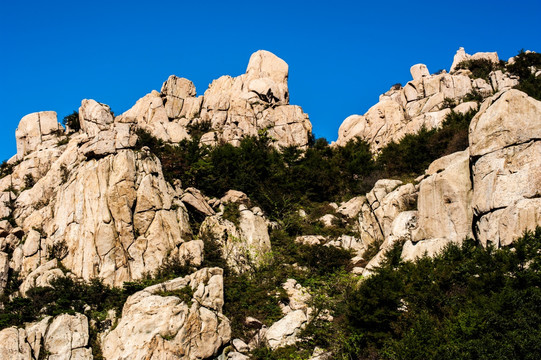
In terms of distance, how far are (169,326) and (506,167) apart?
18310 mm

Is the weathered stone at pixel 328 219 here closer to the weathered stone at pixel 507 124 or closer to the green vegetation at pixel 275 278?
the green vegetation at pixel 275 278

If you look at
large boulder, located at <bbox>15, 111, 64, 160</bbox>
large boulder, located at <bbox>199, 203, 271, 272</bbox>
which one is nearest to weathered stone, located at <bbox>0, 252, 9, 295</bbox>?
large boulder, located at <bbox>199, 203, 271, 272</bbox>

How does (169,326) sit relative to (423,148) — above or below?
below

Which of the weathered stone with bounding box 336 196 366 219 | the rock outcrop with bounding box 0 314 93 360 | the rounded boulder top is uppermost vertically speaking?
the rounded boulder top

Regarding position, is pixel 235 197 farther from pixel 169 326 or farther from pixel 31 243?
pixel 31 243

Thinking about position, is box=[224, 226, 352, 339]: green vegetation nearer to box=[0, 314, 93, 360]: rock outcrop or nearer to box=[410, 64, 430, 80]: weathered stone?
box=[0, 314, 93, 360]: rock outcrop

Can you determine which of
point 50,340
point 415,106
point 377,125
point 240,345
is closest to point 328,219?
point 240,345

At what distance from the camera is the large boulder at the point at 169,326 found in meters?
27.0

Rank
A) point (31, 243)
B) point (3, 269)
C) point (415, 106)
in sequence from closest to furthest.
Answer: point (3, 269), point (31, 243), point (415, 106)

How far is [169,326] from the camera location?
2761 centimetres

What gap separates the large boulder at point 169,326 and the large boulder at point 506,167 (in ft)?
46.0

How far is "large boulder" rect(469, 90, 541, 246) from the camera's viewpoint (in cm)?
2500

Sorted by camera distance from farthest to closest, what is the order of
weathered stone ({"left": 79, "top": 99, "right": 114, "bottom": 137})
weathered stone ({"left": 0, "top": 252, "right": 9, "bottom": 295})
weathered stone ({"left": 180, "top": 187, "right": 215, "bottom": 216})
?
1. weathered stone ({"left": 79, "top": 99, "right": 114, "bottom": 137})
2. weathered stone ({"left": 180, "top": 187, "right": 215, "bottom": 216})
3. weathered stone ({"left": 0, "top": 252, "right": 9, "bottom": 295})

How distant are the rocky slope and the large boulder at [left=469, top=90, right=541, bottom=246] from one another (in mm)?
56
